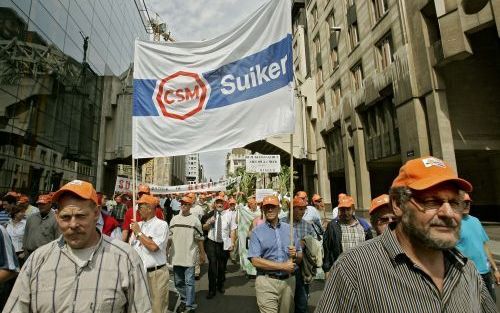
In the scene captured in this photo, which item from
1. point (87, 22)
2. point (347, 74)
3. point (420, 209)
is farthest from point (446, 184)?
point (87, 22)

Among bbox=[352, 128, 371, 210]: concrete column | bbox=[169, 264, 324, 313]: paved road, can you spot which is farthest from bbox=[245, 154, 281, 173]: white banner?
bbox=[352, 128, 371, 210]: concrete column

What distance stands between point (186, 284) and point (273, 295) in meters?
2.50

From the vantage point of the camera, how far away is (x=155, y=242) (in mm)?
4402

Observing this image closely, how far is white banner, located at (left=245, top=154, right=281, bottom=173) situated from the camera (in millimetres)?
11723

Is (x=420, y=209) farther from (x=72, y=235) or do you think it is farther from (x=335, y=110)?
(x=335, y=110)

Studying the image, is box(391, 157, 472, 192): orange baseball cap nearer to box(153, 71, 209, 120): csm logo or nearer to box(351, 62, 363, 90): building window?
box(153, 71, 209, 120): csm logo

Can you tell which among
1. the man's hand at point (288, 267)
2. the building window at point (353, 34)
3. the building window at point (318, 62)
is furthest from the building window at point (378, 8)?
the man's hand at point (288, 267)

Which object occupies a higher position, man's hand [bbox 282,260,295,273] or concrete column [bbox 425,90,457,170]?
concrete column [bbox 425,90,457,170]

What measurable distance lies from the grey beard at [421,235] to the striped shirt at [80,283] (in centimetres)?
169

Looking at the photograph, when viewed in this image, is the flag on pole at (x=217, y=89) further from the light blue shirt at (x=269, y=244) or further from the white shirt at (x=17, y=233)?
the white shirt at (x=17, y=233)

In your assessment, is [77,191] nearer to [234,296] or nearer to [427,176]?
[427,176]

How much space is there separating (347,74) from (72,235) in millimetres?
24627

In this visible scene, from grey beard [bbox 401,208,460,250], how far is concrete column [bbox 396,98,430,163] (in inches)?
614

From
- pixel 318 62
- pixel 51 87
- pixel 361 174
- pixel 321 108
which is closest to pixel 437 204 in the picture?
pixel 361 174
